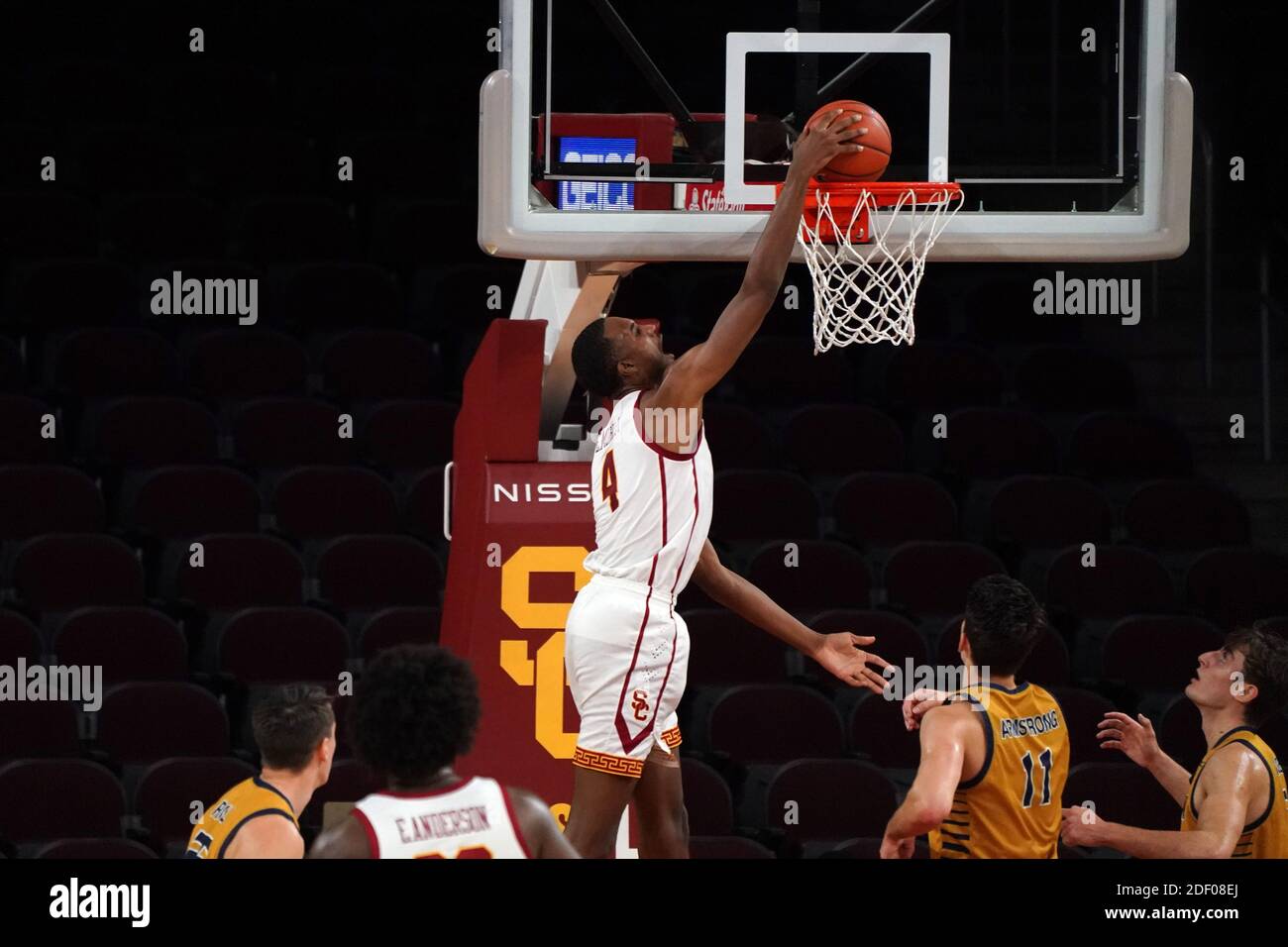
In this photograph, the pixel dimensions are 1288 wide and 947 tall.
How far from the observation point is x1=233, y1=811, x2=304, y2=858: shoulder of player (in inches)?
152

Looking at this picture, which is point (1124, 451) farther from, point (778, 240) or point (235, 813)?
point (235, 813)

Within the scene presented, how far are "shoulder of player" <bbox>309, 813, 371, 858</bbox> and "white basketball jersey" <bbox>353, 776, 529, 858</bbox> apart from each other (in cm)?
1

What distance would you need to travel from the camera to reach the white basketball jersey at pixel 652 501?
183 inches

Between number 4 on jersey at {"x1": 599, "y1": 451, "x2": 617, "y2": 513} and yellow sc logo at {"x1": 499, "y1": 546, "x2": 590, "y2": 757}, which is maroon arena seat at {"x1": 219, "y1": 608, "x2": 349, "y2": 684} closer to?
yellow sc logo at {"x1": 499, "y1": 546, "x2": 590, "y2": 757}

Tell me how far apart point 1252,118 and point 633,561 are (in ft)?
23.7

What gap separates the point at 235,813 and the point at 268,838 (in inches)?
5.4

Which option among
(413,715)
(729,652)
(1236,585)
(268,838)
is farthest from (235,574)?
(413,715)

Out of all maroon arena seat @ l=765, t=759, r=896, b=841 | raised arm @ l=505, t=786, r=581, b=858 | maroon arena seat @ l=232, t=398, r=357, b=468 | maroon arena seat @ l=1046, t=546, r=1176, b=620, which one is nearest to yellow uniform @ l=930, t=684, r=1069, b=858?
raised arm @ l=505, t=786, r=581, b=858

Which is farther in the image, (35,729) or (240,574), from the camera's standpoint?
(240,574)

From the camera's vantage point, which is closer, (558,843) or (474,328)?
(558,843)

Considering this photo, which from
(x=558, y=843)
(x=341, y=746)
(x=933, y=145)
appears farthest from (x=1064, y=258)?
(x=341, y=746)

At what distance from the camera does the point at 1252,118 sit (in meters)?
10.6

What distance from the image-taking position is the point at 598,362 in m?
4.77
